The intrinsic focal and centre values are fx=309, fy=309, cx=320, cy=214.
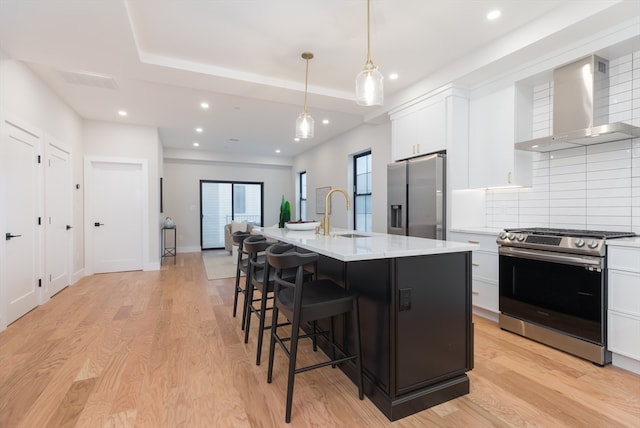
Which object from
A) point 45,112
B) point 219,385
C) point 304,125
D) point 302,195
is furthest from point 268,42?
point 302,195

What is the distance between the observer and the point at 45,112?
3932mm

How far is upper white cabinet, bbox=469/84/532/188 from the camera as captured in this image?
127 inches

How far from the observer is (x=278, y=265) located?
1801mm

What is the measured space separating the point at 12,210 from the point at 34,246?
2.02 feet

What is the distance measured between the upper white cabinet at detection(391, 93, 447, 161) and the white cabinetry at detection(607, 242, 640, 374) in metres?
1.94

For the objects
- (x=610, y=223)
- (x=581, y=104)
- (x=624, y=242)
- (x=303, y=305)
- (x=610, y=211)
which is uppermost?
(x=581, y=104)

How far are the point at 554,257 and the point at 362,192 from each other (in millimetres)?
4085

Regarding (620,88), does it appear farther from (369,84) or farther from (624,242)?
(369,84)

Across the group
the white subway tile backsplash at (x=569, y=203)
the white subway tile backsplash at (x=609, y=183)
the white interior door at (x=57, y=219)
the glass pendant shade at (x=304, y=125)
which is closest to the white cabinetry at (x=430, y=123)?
the white subway tile backsplash at (x=569, y=203)

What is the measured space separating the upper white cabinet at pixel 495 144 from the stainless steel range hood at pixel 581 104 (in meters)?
0.40

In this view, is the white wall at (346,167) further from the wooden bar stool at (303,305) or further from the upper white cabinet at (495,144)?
the wooden bar stool at (303,305)

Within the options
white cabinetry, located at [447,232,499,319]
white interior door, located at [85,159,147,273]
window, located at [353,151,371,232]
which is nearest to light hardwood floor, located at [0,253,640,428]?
white cabinetry, located at [447,232,499,319]

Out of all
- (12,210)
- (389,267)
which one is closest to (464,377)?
(389,267)

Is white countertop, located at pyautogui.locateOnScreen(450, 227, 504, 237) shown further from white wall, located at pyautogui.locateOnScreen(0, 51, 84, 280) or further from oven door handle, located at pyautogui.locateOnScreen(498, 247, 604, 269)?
white wall, located at pyautogui.locateOnScreen(0, 51, 84, 280)
